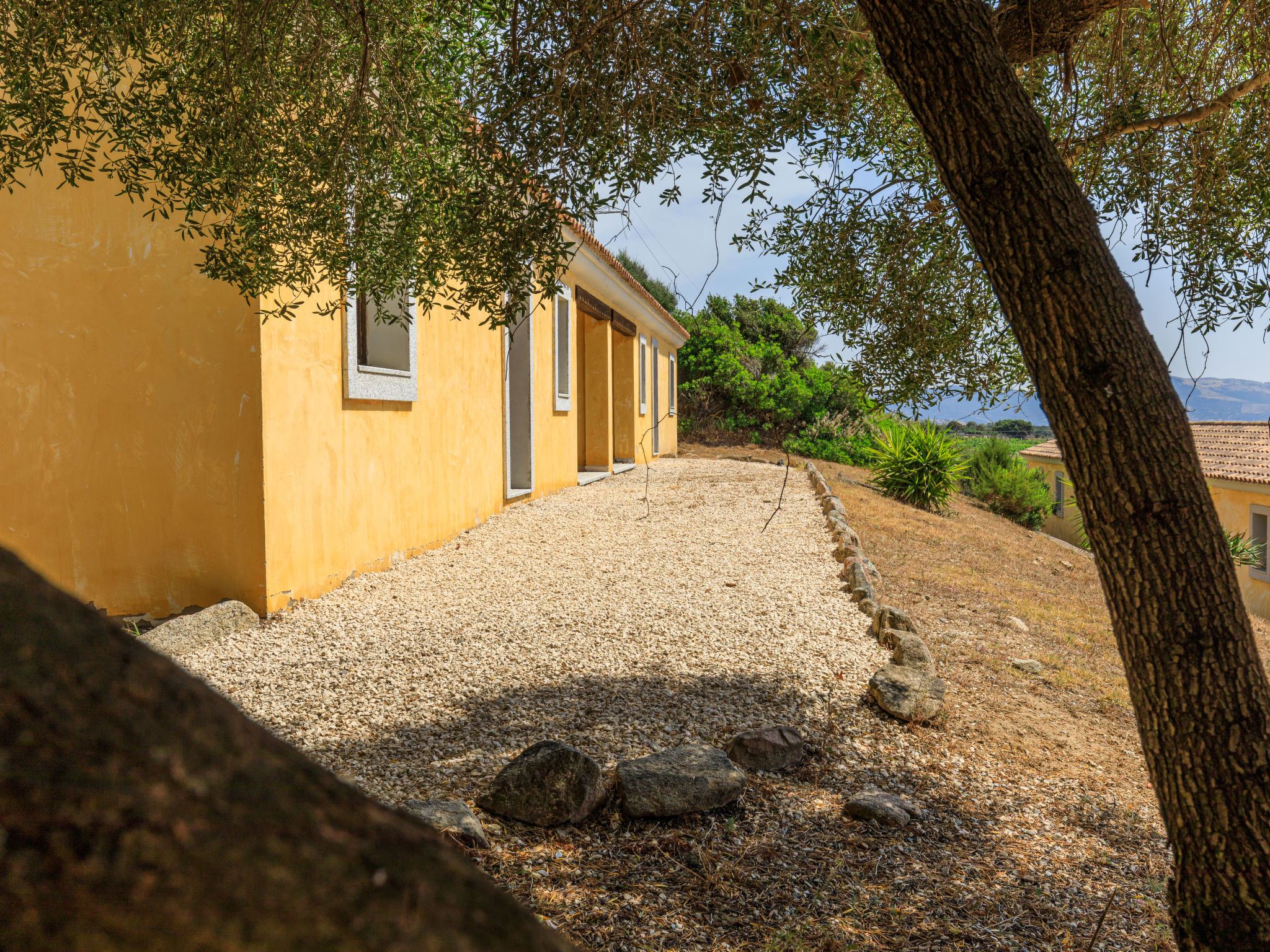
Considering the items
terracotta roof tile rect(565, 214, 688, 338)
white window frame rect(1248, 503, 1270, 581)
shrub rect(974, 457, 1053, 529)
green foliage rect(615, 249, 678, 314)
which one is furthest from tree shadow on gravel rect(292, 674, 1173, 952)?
green foliage rect(615, 249, 678, 314)

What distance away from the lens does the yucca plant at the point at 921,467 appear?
12.9m

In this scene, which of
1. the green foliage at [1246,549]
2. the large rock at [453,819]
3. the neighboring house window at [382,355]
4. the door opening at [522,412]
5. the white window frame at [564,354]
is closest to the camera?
the large rock at [453,819]

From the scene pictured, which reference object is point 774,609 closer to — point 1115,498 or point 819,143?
point 819,143

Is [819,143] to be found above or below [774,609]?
above

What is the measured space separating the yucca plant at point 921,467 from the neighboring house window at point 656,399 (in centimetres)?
585

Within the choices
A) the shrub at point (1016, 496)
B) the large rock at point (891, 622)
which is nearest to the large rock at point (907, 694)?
the large rock at point (891, 622)

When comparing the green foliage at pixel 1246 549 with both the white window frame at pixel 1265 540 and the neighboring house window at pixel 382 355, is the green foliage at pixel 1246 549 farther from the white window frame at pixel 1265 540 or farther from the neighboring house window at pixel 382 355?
the neighboring house window at pixel 382 355

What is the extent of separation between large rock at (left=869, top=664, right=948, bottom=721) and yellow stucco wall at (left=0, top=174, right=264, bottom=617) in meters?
3.86

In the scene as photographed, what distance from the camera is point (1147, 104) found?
13.7ft

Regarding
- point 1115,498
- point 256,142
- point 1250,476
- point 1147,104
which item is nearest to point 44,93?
point 256,142

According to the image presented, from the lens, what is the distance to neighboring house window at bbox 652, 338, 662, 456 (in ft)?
59.5

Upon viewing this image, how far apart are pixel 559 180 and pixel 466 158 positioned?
500mm

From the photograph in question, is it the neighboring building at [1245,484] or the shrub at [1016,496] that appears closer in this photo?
the neighboring building at [1245,484]

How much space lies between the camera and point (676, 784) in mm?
2891
